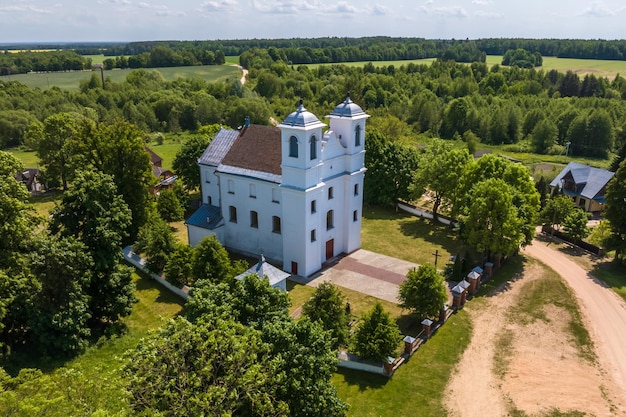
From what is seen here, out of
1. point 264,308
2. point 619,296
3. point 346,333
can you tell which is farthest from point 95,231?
point 619,296

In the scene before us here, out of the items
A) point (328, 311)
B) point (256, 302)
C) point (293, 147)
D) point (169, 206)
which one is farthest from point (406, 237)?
point (256, 302)

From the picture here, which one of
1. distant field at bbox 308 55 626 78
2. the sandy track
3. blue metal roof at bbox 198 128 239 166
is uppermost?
distant field at bbox 308 55 626 78

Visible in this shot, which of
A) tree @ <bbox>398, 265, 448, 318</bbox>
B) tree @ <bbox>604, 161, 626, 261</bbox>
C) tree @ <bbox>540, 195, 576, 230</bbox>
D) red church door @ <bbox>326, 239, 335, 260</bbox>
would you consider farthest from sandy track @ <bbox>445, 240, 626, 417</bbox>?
→ red church door @ <bbox>326, 239, 335, 260</bbox>

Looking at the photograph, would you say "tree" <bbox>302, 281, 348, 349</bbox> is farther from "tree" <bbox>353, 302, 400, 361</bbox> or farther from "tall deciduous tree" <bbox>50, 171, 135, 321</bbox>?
"tall deciduous tree" <bbox>50, 171, 135, 321</bbox>

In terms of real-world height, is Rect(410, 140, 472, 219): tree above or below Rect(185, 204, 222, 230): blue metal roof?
above

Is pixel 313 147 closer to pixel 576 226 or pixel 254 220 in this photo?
pixel 254 220
